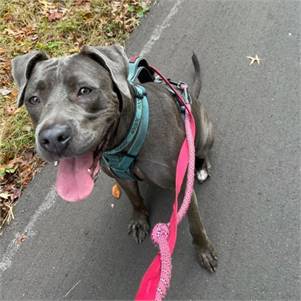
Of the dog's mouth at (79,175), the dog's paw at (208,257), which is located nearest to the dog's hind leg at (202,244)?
the dog's paw at (208,257)

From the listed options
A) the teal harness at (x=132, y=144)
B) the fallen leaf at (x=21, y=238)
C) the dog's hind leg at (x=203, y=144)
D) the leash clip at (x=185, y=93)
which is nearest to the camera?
→ the teal harness at (x=132, y=144)

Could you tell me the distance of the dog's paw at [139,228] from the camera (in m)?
4.31

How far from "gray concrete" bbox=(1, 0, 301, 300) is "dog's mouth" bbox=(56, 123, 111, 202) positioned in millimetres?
1341

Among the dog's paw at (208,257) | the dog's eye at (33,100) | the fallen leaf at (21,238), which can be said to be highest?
the dog's eye at (33,100)

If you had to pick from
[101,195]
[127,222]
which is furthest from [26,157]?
[127,222]

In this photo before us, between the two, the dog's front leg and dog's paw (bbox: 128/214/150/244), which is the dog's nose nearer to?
the dog's front leg

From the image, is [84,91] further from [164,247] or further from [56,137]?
[164,247]

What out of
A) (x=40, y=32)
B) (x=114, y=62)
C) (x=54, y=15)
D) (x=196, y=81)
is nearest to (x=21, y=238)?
(x=114, y=62)

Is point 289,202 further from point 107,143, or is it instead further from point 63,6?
point 63,6

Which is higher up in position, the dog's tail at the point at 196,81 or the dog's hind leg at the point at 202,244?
the dog's tail at the point at 196,81

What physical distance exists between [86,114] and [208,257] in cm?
173

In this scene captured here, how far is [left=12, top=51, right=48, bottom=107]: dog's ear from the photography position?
3268 mm

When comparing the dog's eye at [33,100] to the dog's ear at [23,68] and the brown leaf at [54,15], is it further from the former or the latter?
the brown leaf at [54,15]

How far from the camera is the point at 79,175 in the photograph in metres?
3.10
